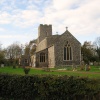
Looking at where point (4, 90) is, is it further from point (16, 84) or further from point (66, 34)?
point (66, 34)

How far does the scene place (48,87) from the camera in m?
11.1

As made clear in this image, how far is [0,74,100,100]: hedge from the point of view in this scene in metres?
10.4

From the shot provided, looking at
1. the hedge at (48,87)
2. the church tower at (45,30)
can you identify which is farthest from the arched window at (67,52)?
the hedge at (48,87)

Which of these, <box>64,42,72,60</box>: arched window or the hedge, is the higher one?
<box>64,42,72,60</box>: arched window

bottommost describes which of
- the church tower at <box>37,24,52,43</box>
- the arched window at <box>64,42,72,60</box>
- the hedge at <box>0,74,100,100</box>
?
the hedge at <box>0,74,100,100</box>

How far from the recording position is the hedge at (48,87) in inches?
409

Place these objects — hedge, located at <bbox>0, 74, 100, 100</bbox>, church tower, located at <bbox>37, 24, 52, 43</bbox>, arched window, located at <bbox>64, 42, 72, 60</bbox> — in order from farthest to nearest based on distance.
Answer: church tower, located at <bbox>37, 24, 52, 43</bbox>
arched window, located at <bbox>64, 42, 72, 60</bbox>
hedge, located at <bbox>0, 74, 100, 100</bbox>

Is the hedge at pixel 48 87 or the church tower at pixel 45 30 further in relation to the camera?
the church tower at pixel 45 30

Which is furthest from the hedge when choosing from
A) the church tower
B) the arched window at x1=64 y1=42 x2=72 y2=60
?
the church tower

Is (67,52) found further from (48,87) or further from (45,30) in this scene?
(48,87)

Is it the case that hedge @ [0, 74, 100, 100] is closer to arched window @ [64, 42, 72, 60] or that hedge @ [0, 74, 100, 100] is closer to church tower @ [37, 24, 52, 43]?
arched window @ [64, 42, 72, 60]

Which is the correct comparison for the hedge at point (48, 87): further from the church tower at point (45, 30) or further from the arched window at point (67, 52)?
the church tower at point (45, 30)

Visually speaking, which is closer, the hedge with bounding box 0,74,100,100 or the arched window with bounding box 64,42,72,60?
the hedge with bounding box 0,74,100,100

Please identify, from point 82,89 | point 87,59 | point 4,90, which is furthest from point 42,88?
point 87,59
